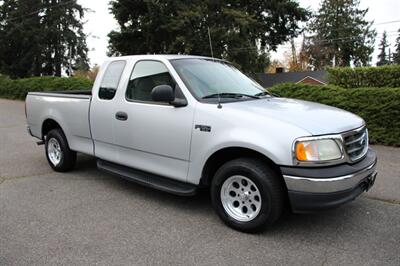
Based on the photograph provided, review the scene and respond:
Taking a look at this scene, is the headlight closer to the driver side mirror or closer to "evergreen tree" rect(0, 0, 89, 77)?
the driver side mirror

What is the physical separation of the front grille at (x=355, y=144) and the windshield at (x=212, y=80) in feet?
4.22

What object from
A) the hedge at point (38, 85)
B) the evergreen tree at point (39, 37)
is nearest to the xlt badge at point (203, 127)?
the hedge at point (38, 85)

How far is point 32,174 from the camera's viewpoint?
6387mm

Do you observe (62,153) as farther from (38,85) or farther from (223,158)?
(38,85)

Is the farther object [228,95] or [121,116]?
[121,116]

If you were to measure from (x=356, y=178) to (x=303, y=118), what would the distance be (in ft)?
2.49

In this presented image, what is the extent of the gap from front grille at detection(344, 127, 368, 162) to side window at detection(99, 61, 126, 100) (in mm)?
3004

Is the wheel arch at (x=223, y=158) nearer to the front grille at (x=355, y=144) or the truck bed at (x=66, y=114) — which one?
the front grille at (x=355, y=144)

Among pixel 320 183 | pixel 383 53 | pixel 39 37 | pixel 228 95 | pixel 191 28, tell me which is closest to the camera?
pixel 320 183

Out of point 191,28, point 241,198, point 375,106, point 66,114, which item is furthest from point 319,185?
point 191,28

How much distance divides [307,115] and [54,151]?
14.3ft

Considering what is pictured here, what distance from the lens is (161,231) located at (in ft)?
13.7

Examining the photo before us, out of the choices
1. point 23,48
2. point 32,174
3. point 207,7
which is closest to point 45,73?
point 23,48

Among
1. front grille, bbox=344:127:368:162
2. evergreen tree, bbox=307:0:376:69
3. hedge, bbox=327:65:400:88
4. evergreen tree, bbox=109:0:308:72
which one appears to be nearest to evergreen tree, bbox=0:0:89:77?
evergreen tree, bbox=109:0:308:72
